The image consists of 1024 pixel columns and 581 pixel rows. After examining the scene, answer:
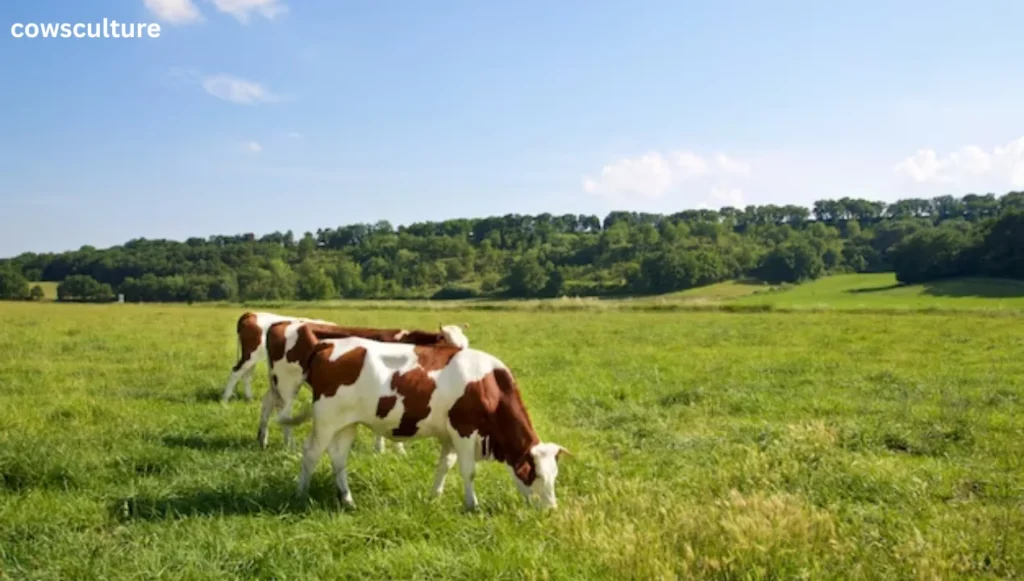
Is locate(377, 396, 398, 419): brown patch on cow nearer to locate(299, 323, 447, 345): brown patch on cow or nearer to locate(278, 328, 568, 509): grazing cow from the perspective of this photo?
locate(278, 328, 568, 509): grazing cow

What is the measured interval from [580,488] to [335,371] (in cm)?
295

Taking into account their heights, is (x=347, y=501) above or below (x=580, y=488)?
above

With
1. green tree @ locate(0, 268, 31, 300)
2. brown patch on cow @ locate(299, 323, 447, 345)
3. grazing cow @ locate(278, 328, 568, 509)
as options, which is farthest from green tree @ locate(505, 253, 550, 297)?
grazing cow @ locate(278, 328, 568, 509)

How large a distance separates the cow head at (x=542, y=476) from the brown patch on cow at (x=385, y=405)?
1408 millimetres

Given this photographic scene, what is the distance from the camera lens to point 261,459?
8.80 metres

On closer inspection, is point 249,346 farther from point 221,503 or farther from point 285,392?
point 221,503

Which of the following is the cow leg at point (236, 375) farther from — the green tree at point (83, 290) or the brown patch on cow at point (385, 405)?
the green tree at point (83, 290)

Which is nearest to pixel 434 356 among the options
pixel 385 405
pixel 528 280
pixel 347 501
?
pixel 385 405

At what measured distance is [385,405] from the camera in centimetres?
723

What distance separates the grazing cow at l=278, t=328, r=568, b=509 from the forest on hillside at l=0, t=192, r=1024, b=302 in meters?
84.9

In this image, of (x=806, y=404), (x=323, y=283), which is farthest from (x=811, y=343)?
(x=323, y=283)

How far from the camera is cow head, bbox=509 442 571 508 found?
6973mm

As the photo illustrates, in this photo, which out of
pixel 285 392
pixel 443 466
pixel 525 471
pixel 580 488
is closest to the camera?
pixel 525 471

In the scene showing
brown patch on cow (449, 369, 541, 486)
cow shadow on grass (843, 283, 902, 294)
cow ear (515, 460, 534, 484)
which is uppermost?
brown patch on cow (449, 369, 541, 486)
